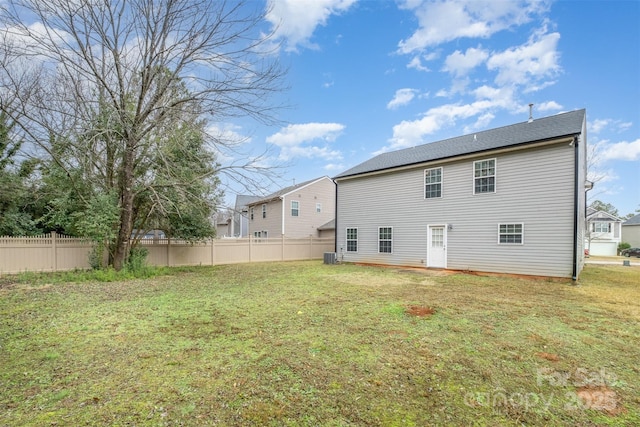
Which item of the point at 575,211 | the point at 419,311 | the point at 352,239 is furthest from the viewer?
the point at 352,239

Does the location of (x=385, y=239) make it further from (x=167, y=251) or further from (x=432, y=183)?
(x=167, y=251)

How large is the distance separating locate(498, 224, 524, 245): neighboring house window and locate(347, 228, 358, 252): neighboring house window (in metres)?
6.34

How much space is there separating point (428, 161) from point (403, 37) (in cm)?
498

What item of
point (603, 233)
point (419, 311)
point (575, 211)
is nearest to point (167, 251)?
point (419, 311)

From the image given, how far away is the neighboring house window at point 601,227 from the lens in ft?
99.0

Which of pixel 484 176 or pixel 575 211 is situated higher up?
pixel 484 176

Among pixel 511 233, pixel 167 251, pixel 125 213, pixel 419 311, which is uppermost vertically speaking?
pixel 125 213

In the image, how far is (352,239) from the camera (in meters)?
15.0

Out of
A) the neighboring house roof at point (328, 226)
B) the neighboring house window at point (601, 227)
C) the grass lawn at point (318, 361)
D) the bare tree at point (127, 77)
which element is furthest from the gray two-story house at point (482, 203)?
the neighboring house window at point (601, 227)

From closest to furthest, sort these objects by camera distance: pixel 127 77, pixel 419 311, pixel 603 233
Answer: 1. pixel 419 311
2. pixel 127 77
3. pixel 603 233

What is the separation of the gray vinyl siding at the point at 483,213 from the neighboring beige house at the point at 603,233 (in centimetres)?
2777

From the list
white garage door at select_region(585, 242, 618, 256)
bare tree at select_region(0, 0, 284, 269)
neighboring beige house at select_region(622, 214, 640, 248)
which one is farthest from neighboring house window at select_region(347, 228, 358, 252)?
neighboring beige house at select_region(622, 214, 640, 248)

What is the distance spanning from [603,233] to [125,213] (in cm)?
4061

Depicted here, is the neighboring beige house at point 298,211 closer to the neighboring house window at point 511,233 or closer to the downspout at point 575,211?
the neighboring house window at point 511,233
